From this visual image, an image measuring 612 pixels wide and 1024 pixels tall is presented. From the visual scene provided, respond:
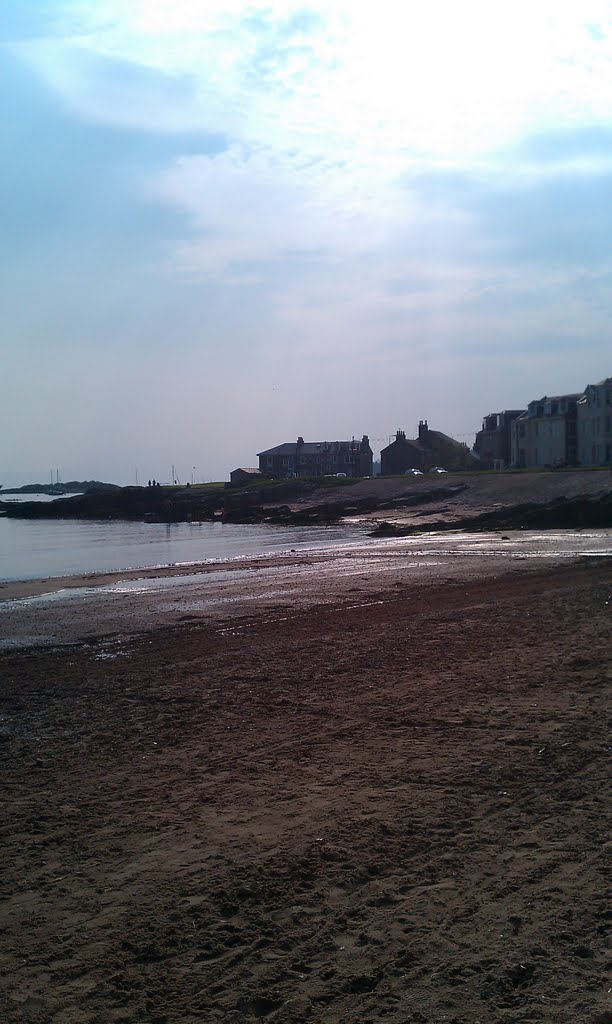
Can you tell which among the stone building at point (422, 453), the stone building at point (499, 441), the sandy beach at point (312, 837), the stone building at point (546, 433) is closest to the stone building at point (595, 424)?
the stone building at point (546, 433)

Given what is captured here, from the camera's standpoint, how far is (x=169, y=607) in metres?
19.2

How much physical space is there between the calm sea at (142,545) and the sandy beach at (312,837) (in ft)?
71.0

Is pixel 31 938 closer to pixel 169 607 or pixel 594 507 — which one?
pixel 169 607

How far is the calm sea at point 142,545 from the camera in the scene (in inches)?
1329

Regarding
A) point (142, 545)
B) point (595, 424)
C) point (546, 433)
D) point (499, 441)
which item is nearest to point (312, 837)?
point (142, 545)

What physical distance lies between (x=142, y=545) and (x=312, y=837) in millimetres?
39226

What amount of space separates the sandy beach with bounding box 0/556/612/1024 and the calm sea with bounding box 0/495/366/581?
21628 mm

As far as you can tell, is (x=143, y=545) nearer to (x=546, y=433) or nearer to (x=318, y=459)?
(x=546, y=433)

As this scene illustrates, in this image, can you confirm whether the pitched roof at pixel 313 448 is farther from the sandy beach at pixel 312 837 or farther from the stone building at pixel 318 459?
the sandy beach at pixel 312 837

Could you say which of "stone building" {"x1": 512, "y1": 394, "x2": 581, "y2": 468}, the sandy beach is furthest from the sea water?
"stone building" {"x1": 512, "y1": 394, "x2": 581, "y2": 468}

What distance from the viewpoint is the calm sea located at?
33750 millimetres

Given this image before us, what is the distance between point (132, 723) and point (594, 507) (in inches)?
1309

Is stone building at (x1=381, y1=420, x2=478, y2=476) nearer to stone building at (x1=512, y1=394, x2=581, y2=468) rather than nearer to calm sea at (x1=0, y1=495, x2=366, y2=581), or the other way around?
stone building at (x1=512, y1=394, x2=581, y2=468)

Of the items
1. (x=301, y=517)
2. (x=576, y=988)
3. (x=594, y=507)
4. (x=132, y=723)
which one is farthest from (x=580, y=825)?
(x=301, y=517)
